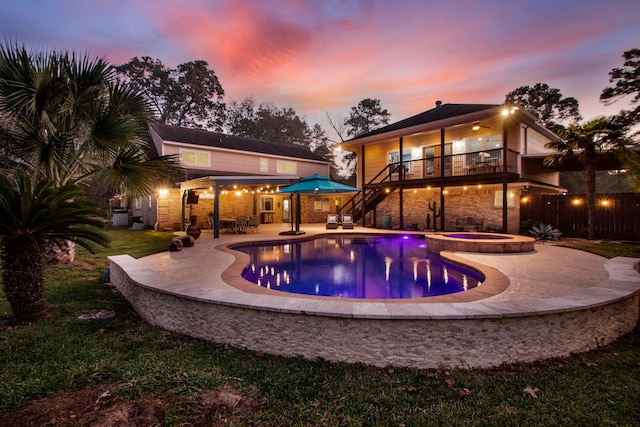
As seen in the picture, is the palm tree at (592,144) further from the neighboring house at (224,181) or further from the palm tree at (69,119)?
the palm tree at (69,119)

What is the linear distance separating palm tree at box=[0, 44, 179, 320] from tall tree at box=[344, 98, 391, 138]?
28.6 m

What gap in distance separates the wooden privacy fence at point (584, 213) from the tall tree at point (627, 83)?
10739mm

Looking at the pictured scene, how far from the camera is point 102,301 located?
5.67 metres

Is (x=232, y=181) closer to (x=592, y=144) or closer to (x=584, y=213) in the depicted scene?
(x=592, y=144)

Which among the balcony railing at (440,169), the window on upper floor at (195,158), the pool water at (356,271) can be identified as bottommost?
the pool water at (356,271)

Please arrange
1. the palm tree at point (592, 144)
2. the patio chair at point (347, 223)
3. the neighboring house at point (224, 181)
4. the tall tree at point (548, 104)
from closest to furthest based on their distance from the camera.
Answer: the palm tree at point (592, 144), the neighboring house at point (224, 181), the patio chair at point (347, 223), the tall tree at point (548, 104)

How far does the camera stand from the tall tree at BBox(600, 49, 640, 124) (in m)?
18.1

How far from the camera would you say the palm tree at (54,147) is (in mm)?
4199

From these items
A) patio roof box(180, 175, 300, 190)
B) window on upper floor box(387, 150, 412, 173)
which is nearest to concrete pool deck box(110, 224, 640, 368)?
patio roof box(180, 175, 300, 190)

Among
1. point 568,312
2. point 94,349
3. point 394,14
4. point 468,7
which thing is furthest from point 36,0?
point 568,312

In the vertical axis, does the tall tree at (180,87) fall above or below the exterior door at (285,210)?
above

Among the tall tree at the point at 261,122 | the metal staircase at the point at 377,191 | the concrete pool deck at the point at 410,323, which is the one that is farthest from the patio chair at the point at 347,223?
the tall tree at the point at 261,122

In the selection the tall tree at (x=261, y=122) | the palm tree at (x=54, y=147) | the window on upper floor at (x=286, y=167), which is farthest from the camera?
the tall tree at (x=261, y=122)

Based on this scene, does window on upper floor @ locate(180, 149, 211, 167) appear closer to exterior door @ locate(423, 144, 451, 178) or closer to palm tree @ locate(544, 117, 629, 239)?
exterior door @ locate(423, 144, 451, 178)
